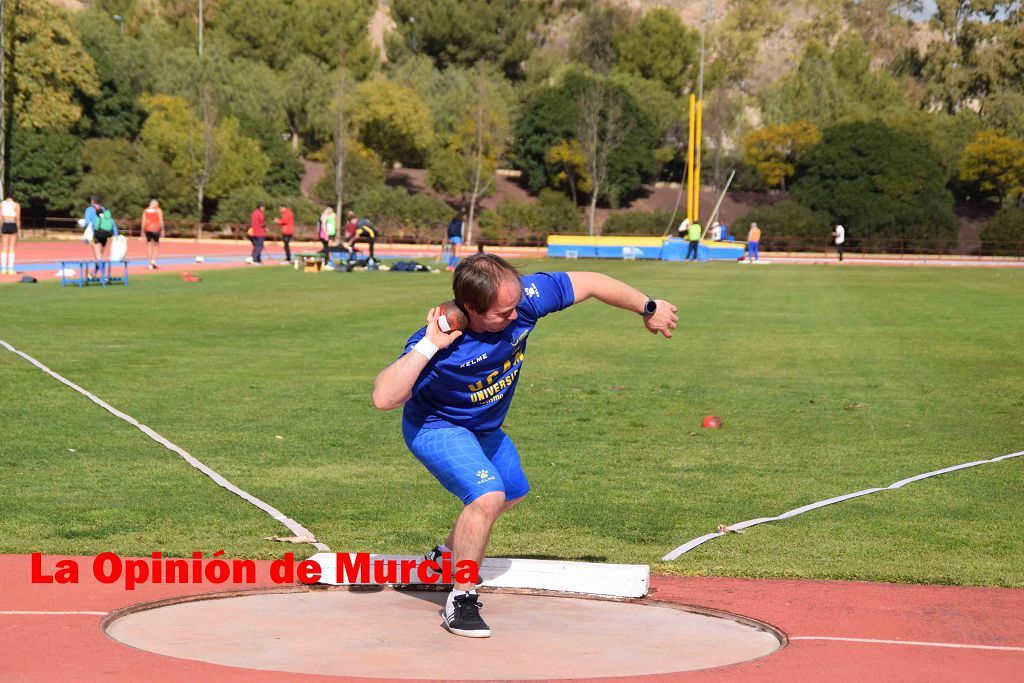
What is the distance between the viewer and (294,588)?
23.0ft

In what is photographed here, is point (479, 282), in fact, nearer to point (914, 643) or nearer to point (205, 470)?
point (914, 643)

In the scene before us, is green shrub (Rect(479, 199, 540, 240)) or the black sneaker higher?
green shrub (Rect(479, 199, 540, 240))

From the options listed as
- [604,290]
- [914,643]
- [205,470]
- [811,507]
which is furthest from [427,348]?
[205,470]

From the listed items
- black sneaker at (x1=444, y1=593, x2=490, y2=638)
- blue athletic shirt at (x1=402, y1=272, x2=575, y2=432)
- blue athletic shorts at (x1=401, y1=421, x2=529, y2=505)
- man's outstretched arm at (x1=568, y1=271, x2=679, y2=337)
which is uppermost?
man's outstretched arm at (x1=568, y1=271, x2=679, y2=337)

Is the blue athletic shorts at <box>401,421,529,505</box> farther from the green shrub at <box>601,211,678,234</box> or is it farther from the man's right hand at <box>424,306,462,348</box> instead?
the green shrub at <box>601,211,678,234</box>

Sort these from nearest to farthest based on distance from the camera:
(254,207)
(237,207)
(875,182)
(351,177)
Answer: (254,207) → (237,207) → (351,177) → (875,182)

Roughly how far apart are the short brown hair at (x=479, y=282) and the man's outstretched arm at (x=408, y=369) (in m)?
0.16

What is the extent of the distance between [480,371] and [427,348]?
37 centimetres

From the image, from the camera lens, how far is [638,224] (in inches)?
3031

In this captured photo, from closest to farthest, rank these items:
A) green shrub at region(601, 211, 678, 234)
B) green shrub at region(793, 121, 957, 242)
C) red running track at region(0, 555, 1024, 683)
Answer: red running track at region(0, 555, 1024, 683) → green shrub at region(601, 211, 678, 234) → green shrub at region(793, 121, 957, 242)

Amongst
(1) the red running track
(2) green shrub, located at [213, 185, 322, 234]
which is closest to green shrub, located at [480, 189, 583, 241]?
(2) green shrub, located at [213, 185, 322, 234]

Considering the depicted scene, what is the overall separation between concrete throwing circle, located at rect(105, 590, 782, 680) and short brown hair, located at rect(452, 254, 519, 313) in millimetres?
1566

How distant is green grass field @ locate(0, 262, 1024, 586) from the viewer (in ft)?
27.4

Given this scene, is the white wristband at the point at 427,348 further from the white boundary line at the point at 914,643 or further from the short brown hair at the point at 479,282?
the white boundary line at the point at 914,643
